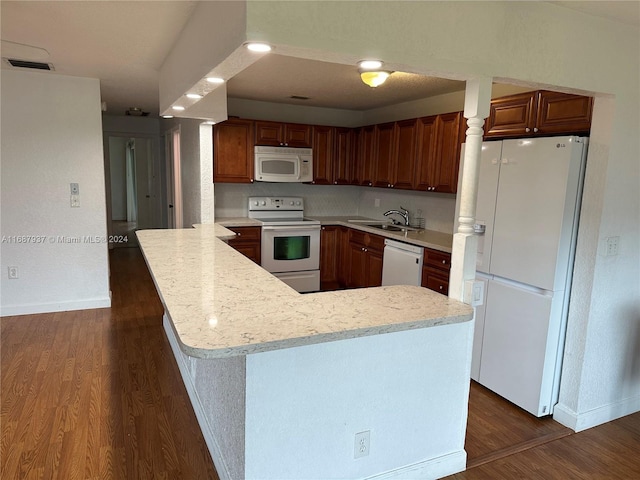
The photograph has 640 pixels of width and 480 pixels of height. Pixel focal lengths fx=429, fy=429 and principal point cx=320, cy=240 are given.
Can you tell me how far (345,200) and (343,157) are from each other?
0.72 m

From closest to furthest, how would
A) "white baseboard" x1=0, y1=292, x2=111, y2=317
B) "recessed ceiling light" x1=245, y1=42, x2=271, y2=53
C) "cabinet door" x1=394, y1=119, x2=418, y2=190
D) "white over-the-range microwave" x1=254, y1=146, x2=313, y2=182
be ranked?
"recessed ceiling light" x1=245, y1=42, x2=271, y2=53
"white baseboard" x1=0, y1=292, x2=111, y2=317
"cabinet door" x1=394, y1=119, x2=418, y2=190
"white over-the-range microwave" x1=254, y1=146, x2=313, y2=182

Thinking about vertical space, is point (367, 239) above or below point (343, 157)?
below

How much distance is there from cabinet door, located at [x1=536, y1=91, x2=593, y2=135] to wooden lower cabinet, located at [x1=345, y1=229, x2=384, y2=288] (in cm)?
209

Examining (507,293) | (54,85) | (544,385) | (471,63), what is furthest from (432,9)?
(54,85)

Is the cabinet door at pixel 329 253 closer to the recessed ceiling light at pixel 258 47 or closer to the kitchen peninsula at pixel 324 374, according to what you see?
the kitchen peninsula at pixel 324 374

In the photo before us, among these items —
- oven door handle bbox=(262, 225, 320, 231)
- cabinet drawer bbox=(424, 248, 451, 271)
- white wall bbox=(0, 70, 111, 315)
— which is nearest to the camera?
cabinet drawer bbox=(424, 248, 451, 271)

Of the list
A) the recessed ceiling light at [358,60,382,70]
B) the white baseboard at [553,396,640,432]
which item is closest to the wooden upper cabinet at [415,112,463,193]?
the white baseboard at [553,396,640,432]

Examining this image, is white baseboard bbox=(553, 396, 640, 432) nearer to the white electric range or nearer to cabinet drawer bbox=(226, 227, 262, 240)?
the white electric range

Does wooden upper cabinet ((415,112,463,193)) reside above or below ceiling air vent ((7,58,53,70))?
below

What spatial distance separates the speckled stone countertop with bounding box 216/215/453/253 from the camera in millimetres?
3735

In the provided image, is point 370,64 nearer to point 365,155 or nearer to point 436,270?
point 436,270

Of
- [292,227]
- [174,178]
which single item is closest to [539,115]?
[292,227]

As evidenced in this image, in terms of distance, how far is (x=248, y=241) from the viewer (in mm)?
4789

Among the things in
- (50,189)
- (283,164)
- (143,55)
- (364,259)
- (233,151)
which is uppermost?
(143,55)
